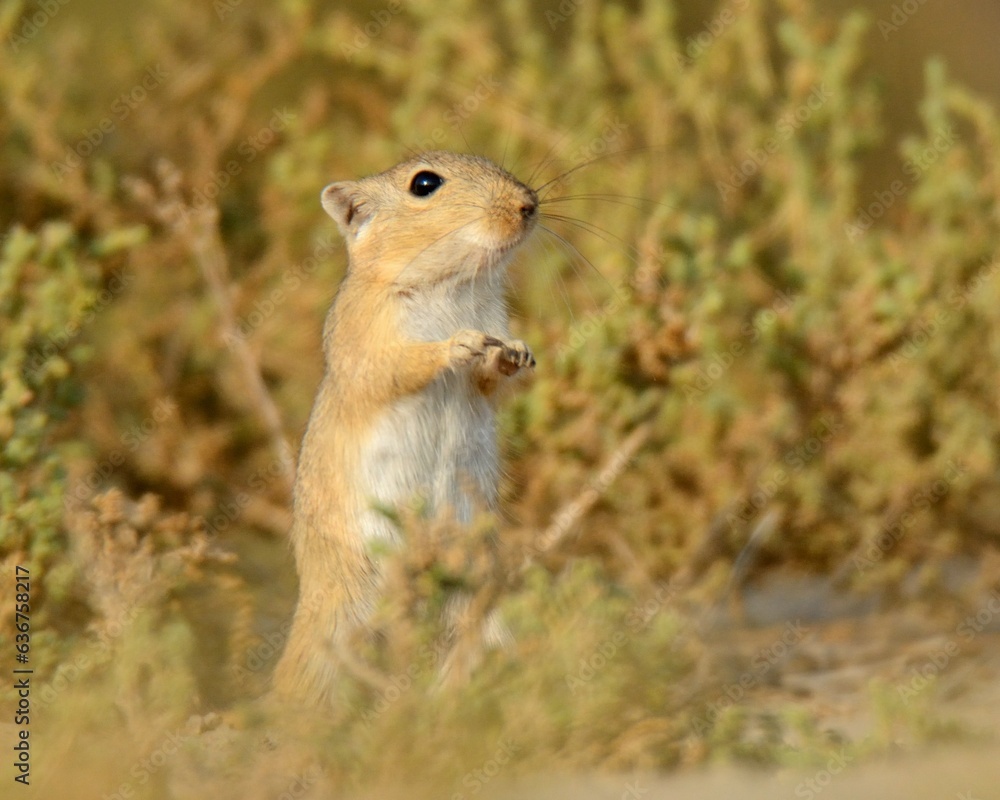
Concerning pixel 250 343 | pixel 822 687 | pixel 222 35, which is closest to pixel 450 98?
pixel 222 35

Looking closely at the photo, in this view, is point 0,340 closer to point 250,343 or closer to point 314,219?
point 250,343

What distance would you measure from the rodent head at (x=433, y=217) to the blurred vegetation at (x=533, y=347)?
1.83 ft

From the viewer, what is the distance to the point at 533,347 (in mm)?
4922

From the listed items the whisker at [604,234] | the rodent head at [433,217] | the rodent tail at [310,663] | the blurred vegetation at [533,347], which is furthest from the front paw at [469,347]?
the whisker at [604,234]

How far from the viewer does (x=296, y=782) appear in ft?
9.86

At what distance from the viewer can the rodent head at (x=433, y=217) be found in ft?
12.9

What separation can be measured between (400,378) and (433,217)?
54 centimetres

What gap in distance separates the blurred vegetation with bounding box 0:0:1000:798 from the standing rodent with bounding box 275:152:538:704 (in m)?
0.23

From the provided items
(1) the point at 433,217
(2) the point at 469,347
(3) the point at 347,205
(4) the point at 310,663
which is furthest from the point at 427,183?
(4) the point at 310,663

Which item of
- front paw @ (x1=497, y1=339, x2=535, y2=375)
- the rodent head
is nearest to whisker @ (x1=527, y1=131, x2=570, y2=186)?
the rodent head

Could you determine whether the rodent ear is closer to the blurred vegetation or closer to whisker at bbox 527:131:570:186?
the blurred vegetation

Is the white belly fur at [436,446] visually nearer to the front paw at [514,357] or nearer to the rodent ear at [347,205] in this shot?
the front paw at [514,357]

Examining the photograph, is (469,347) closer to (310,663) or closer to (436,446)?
(436,446)

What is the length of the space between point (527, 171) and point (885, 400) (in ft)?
6.79
